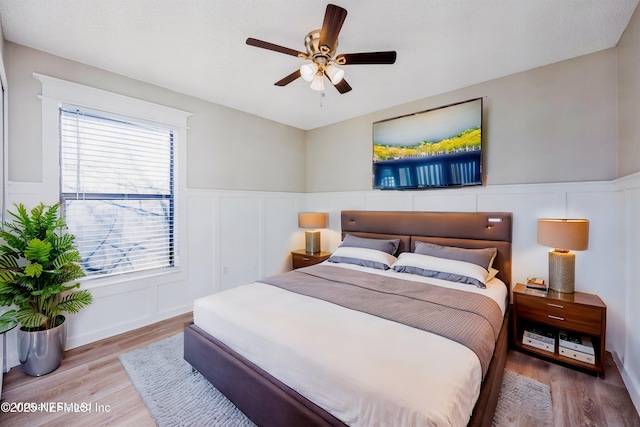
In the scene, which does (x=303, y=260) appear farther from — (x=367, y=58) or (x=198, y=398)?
(x=367, y=58)

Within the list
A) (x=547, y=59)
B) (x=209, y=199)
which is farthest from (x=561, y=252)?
(x=209, y=199)

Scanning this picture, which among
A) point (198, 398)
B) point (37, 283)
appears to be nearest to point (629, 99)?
point (198, 398)

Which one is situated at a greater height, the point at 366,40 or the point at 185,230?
the point at 366,40

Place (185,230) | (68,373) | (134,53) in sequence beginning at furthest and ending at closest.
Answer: (185,230) < (134,53) < (68,373)

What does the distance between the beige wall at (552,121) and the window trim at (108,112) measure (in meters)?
3.11

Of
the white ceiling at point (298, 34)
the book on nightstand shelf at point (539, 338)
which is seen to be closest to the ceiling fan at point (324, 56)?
the white ceiling at point (298, 34)

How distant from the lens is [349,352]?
1.36 metres

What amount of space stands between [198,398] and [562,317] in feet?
9.61

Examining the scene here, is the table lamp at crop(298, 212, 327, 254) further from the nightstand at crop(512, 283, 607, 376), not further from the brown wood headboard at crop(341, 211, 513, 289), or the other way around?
the nightstand at crop(512, 283, 607, 376)

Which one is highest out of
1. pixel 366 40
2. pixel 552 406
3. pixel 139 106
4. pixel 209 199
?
pixel 366 40

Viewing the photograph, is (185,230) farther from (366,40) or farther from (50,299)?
(366,40)

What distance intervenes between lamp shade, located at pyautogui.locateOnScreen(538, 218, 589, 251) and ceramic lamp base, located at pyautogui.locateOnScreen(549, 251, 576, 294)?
0.15 m

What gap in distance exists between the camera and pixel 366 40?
222 cm

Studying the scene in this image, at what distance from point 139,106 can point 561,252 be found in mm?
4468
